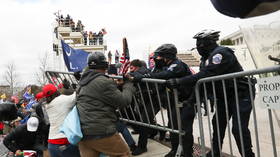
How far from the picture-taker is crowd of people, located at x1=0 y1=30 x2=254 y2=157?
112 inches

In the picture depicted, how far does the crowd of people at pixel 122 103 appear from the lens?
2857 mm

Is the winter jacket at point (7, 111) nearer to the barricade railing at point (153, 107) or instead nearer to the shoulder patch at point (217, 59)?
the barricade railing at point (153, 107)

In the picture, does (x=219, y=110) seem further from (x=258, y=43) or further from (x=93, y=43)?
(x=93, y=43)

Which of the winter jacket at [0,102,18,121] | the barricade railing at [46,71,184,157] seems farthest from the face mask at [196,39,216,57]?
the winter jacket at [0,102,18,121]

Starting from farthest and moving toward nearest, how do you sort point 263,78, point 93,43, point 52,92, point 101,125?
1. point 93,43
2. point 52,92
3. point 101,125
4. point 263,78

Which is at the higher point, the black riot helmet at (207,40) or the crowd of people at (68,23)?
the crowd of people at (68,23)

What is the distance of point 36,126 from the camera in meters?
4.45

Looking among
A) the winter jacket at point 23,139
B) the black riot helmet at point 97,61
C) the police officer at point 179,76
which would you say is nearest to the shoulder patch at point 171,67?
the police officer at point 179,76

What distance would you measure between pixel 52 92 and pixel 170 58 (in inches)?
65.2

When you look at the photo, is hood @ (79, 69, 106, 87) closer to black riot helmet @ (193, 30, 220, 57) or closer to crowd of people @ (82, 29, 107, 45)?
black riot helmet @ (193, 30, 220, 57)

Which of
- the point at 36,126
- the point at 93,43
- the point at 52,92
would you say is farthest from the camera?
the point at 93,43

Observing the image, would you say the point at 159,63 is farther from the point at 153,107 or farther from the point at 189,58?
the point at 189,58

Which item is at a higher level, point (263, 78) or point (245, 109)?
point (263, 78)

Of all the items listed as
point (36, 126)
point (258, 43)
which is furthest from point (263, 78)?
point (36, 126)
